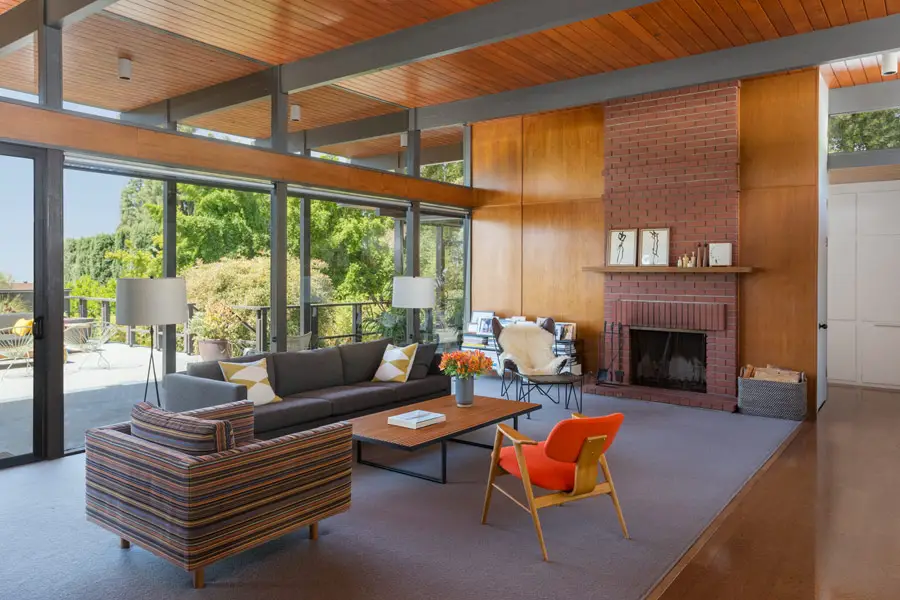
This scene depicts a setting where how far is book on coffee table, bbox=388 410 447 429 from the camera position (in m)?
4.52

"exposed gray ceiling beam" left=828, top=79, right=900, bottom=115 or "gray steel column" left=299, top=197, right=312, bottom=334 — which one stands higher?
"exposed gray ceiling beam" left=828, top=79, right=900, bottom=115

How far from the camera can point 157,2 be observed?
16.8 ft

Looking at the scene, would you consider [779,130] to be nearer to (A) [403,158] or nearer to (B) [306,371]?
(A) [403,158]

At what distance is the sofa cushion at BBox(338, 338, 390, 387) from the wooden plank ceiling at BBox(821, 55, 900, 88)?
5.53 metres

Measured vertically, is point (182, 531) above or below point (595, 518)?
above

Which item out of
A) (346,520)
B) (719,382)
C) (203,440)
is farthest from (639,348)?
(203,440)

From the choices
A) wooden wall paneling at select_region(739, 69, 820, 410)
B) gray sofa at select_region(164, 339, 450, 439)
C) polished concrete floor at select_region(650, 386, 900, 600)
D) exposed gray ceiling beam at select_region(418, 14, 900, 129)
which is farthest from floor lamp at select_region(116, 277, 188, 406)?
wooden wall paneling at select_region(739, 69, 820, 410)

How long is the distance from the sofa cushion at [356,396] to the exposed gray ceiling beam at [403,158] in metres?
2.90

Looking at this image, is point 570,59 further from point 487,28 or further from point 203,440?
point 203,440

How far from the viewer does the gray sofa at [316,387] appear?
16.0ft

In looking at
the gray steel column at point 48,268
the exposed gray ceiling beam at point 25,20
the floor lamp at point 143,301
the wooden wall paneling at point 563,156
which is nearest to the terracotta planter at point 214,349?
the gray steel column at point 48,268

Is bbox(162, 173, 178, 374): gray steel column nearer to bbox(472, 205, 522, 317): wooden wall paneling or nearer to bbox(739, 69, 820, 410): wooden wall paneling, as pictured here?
bbox(472, 205, 522, 317): wooden wall paneling

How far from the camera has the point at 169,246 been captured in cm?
574

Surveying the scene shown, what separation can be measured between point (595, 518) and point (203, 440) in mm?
2298
